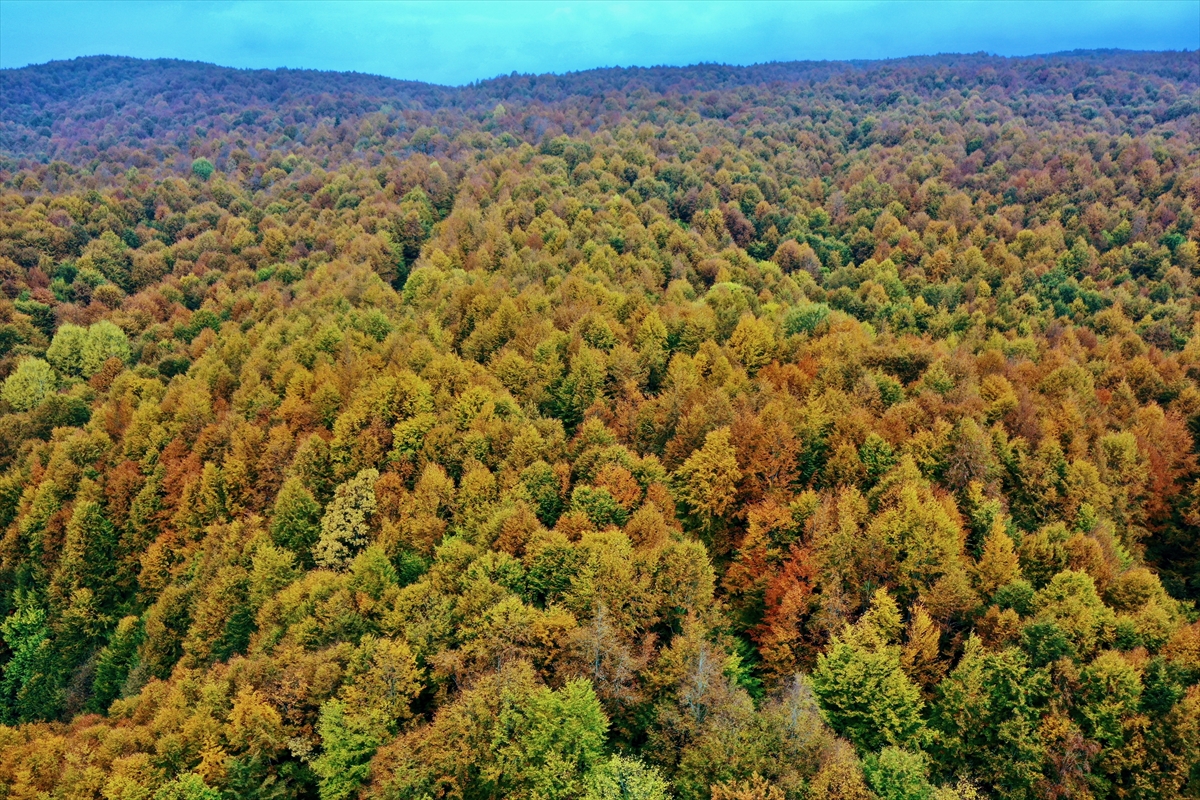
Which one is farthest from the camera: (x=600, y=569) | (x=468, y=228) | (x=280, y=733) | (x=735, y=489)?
(x=468, y=228)

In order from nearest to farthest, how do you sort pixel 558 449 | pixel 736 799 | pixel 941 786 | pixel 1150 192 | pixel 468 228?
pixel 736 799, pixel 941 786, pixel 558 449, pixel 468 228, pixel 1150 192

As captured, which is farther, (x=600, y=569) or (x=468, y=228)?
(x=468, y=228)

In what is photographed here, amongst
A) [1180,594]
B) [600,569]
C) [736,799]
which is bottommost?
[1180,594]

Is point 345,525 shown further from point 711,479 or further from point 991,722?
point 991,722

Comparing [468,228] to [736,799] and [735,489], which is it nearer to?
[735,489]

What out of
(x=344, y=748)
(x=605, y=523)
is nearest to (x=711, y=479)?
(x=605, y=523)

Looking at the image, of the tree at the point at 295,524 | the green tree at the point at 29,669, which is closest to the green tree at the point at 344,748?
the tree at the point at 295,524

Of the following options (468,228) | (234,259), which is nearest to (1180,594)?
(468,228)
